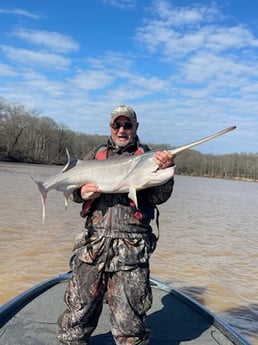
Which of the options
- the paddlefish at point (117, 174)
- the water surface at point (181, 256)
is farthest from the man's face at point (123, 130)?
the water surface at point (181, 256)

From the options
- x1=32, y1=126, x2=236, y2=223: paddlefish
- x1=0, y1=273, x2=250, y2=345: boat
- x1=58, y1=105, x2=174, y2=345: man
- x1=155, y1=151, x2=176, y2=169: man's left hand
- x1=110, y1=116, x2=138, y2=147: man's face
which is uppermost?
x1=110, y1=116, x2=138, y2=147: man's face

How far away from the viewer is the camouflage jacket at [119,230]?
360cm

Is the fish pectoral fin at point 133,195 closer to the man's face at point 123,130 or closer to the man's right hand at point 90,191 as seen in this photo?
the man's right hand at point 90,191

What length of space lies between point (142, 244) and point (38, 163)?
256 ft

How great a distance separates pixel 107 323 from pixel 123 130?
1998 mm

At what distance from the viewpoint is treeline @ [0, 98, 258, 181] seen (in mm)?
80688

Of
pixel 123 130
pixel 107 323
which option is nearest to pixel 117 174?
pixel 123 130

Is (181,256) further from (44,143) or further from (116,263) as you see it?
(44,143)

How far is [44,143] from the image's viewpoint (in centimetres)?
8550

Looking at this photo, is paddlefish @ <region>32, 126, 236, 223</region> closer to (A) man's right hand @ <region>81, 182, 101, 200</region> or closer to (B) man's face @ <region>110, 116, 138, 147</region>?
(A) man's right hand @ <region>81, 182, 101, 200</region>

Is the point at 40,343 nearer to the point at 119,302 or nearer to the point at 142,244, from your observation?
the point at 119,302

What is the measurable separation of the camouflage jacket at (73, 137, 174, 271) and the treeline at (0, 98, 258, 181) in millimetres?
72126

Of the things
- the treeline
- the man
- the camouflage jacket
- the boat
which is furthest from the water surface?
the treeline

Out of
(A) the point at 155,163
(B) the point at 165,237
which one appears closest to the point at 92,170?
(A) the point at 155,163
